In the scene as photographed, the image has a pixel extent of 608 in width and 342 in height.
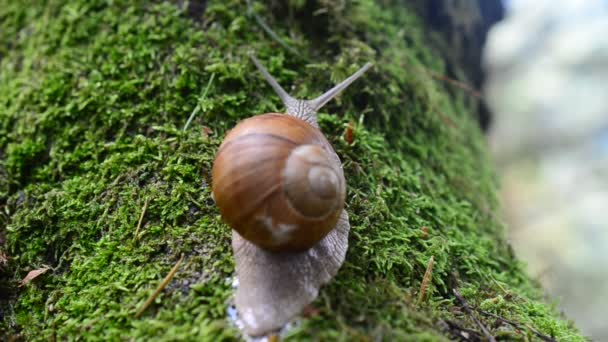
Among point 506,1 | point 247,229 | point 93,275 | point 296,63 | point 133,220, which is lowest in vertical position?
point 93,275

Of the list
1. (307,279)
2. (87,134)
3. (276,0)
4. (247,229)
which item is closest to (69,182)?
(87,134)

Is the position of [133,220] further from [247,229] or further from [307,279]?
[307,279]

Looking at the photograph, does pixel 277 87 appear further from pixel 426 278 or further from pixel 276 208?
pixel 426 278

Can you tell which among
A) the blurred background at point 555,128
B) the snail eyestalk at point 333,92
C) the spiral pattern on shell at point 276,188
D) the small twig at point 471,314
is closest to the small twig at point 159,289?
the spiral pattern on shell at point 276,188

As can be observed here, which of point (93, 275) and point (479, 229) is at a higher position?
point (479, 229)

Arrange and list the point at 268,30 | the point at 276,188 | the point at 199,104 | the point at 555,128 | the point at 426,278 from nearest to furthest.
Result: the point at 276,188 → the point at 426,278 → the point at 199,104 → the point at 268,30 → the point at 555,128

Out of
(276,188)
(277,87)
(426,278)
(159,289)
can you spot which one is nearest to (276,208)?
(276,188)

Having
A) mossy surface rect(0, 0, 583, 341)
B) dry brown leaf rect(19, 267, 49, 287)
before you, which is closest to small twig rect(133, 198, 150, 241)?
mossy surface rect(0, 0, 583, 341)
